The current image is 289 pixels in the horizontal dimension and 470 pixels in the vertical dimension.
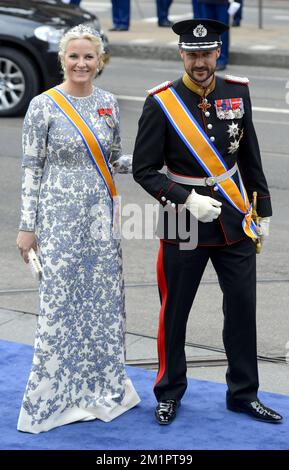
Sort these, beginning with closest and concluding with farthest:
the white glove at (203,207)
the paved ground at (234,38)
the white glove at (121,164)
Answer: the white glove at (203,207) < the white glove at (121,164) < the paved ground at (234,38)

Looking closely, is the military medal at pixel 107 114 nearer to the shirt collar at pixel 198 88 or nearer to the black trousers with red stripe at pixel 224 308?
the shirt collar at pixel 198 88

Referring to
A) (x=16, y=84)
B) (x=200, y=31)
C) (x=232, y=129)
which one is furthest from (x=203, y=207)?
(x=16, y=84)

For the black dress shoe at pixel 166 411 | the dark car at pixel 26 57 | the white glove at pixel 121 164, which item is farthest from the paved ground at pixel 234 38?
the black dress shoe at pixel 166 411

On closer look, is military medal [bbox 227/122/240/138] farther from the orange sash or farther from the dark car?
the dark car

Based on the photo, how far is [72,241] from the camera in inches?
222

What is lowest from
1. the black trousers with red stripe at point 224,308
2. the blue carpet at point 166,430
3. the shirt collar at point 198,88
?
the blue carpet at point 166,430

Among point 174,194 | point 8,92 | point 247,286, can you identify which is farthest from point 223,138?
point 8,92

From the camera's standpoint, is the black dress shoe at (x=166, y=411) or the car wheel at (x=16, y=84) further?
the car wheel at (x=16, y=84)

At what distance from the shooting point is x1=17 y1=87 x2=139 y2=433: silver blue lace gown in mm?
5566

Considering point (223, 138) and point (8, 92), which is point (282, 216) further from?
point (8, 92)

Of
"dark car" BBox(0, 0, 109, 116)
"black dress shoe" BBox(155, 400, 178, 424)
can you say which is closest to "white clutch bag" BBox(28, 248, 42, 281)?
"black dress shoe" BBox(155, 400, 178, 424)

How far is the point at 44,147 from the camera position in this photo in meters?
5.55

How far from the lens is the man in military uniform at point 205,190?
5.50 m
